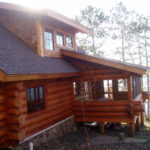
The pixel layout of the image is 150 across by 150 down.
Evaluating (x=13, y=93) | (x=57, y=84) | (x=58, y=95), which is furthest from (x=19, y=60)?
(x=58, y=95)

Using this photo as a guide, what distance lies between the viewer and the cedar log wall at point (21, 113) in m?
6.71

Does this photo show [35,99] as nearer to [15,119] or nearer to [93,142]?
[15,119]

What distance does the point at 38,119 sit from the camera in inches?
321

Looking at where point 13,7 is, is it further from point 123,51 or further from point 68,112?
point 123,51

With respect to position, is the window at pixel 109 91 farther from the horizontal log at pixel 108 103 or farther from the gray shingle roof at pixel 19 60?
the gray shingle roof at pixel 19 60

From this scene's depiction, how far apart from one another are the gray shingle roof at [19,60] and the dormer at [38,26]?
0.33m

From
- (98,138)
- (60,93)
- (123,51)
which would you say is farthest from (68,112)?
(123,51)

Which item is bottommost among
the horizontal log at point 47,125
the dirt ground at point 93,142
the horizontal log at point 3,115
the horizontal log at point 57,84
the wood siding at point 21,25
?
the dirt ground at point 93,142

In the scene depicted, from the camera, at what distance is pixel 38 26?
9.33 metres

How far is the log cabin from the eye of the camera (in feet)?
22.3

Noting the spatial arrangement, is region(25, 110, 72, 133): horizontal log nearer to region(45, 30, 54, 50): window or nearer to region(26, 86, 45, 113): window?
region(26, 86, 45, 113): window

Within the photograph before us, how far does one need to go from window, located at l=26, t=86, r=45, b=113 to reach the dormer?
1.74 meters

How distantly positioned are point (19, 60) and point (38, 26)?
2.67 m

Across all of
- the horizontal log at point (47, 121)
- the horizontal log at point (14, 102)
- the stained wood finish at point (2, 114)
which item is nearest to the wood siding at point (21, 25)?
the horizontal log at point (47, 121)
